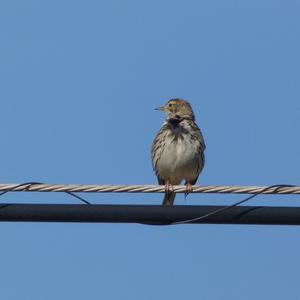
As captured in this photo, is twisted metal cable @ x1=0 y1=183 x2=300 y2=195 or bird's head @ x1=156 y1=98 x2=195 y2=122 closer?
twisted metal cable @ x1=0 y1=183 x2=300 y2=195

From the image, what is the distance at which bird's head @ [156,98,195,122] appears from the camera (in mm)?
15258

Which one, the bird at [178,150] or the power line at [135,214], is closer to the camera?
the power line at [135,214]

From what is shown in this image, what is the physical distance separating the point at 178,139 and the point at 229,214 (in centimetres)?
575

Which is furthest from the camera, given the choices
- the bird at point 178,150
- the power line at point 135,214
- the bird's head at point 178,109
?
the bird's head at point 178,109

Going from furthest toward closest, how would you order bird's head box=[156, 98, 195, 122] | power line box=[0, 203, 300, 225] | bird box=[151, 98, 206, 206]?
1. bird's head box=[156, 98, 195, 122]
2. bird box=[151, 98, 206, 206]
3. power line box=[0, 203, 300, 225]

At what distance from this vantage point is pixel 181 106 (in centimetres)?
1560

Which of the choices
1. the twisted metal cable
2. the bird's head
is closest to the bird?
the bird's head

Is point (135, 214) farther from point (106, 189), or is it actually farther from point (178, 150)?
point (178, 150)

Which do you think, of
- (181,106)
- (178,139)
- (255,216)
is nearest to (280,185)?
(255,216)

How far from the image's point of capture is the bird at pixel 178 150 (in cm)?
1452

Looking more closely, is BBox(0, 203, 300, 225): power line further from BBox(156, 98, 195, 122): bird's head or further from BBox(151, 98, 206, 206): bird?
BBox(156, 98, 195, 122): bird's head

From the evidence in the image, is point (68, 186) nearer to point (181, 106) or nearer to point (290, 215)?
point (290, 215)

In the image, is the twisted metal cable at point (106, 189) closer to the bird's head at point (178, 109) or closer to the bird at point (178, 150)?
the bird at point (178, 150)

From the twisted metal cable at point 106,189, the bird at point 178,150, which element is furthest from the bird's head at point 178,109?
the twisted metal cable at point 106,189
